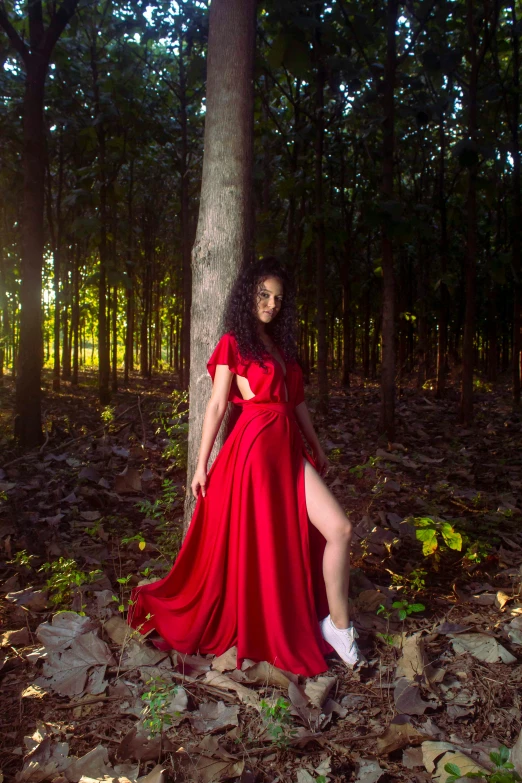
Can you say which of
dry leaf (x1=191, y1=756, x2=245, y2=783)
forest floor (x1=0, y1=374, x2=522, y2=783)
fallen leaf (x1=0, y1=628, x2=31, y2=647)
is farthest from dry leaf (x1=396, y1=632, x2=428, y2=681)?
fallen leaf (x1=0, y1=628, x2=31, y2=647)

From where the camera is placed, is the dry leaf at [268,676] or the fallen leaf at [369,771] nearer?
Result: the fallen leaf at [369,771]

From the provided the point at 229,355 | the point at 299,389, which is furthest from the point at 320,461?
the point at 229,355

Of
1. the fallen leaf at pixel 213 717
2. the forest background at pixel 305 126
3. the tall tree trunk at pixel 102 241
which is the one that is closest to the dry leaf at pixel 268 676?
the fallen leaf at pixel 213 717

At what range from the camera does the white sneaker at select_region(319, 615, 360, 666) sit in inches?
118

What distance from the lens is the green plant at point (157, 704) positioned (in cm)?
243

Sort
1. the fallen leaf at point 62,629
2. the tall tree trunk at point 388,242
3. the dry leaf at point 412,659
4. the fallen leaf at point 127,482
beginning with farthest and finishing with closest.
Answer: the tall tree trunk at point 388,242
the fallen leaf at point 127,482
the fallen leaf at point 62,629
the dry leaf at point 412,659

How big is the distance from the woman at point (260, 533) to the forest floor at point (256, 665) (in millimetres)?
148

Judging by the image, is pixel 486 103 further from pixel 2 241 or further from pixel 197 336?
pixel 2 241

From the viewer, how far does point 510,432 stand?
28.7ft

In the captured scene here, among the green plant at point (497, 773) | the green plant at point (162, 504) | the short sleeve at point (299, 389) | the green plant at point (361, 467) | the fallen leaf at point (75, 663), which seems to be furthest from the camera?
the green plant at point (361, 467)

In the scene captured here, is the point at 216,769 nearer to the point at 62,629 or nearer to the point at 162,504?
the point at 62,629

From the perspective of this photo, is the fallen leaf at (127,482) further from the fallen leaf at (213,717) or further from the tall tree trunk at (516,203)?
the tall tree trunk at (516,203)

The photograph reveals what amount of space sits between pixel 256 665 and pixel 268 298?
6.17 ft

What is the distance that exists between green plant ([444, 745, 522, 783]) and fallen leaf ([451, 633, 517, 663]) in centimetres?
81
